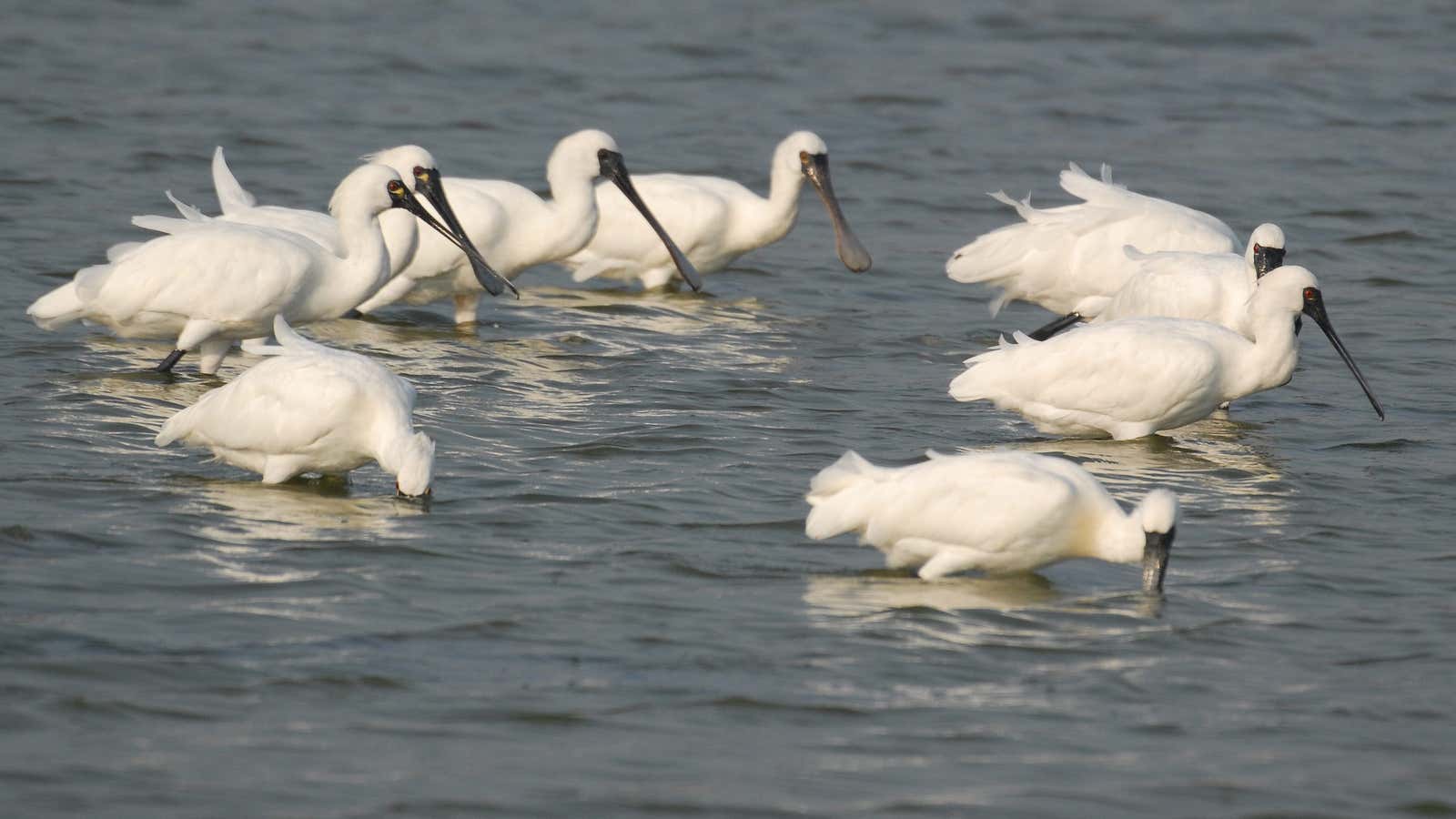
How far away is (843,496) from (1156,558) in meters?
1.16

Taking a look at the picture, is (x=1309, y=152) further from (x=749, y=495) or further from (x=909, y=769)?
(x=909, y=769)

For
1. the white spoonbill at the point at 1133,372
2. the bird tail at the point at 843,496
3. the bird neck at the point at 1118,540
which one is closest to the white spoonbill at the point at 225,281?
the white spoonbill at the point at 1133,372

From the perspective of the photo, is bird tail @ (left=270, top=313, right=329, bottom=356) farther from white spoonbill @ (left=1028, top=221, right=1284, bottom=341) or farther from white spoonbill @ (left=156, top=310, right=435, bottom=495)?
white spoonbill @ (left=1028, top=221, right=1284, bottom=341)

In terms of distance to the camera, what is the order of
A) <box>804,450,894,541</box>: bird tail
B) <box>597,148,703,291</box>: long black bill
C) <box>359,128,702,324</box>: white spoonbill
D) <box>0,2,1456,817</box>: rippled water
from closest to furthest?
<box>0,2,1456,817</box>: rippled water, <box>804,450,894,541</box>: bird tail, <box>359,128,702,324</box>: white spoonbill, <box>597,148,703,291</box>: long black bill

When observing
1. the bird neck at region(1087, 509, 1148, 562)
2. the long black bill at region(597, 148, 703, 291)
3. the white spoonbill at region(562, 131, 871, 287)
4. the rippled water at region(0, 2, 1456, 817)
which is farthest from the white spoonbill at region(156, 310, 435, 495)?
the white spoonbill at region(562, 131, 871, 287)

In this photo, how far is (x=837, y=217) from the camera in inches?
642

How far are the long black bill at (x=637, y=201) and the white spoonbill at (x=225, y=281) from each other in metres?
3.28

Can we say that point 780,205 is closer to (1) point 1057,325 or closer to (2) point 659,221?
(2) point 659,221

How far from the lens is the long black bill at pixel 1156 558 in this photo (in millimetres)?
8289

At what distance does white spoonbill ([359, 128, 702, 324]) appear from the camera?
14.2 metres

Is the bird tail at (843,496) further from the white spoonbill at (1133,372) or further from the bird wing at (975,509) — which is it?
the white spoonbill at (1133,372)

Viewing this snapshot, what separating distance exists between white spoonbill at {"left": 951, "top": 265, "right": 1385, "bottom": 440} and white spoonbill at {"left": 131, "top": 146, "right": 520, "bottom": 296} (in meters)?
3.51

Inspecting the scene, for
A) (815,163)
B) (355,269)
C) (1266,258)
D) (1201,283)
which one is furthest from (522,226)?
(1266,258)

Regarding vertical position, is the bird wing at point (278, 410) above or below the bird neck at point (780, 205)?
below
